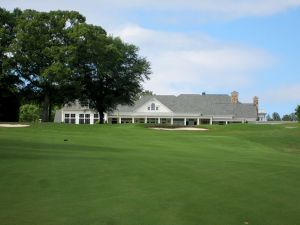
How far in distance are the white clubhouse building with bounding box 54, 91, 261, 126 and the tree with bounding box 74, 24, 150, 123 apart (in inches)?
703

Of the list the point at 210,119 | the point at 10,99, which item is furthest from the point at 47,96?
the point at 210,119

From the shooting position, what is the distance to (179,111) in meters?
90.4

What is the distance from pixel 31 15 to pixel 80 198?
167 feet

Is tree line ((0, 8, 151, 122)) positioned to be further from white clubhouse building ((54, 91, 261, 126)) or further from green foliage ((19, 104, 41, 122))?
green foliage ((19, 104, 41, 122))

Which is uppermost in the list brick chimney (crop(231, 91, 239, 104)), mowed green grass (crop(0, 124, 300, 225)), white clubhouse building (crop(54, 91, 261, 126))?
brick chimney (crop(231, 91, 239, 104))

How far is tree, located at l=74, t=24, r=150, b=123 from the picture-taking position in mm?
57688

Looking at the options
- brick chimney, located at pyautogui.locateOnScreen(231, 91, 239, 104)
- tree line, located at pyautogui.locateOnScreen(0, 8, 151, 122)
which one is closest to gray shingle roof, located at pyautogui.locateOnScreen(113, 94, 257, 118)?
brick chimney, located at pyautogui.locateOnScreen(231, 91, 239, 104)

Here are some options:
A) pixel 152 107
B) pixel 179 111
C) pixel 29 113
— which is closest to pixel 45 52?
pixel 152 107

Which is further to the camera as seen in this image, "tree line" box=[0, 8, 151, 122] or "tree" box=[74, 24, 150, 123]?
"tree" box=[74, 24, 150, 123]

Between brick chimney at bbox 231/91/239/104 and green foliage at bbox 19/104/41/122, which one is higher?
brick chimney at bbox 231/91/239/104

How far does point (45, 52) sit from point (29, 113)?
67802 mm

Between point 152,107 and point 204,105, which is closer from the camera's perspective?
point 152,107

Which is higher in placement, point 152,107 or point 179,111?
point 152,107

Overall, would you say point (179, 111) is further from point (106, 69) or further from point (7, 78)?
point (7, 78)
